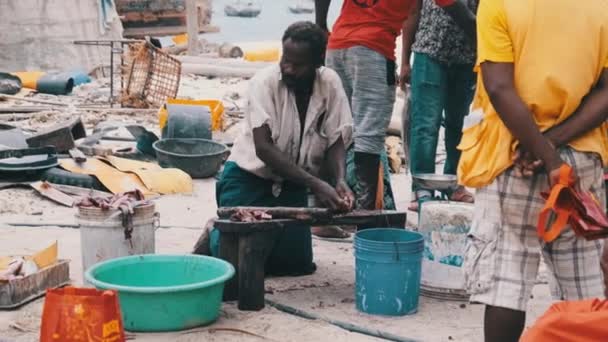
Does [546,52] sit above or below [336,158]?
above

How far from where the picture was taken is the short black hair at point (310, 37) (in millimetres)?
5188

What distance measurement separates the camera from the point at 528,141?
11.7 ft

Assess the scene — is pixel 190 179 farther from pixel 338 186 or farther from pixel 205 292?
pixel 205 292

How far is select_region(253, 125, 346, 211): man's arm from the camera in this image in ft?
17.1

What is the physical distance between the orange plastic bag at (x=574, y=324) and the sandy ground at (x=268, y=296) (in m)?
1.81

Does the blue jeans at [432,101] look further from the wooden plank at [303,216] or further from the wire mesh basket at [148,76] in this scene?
the wire mesh basket at [148,76]

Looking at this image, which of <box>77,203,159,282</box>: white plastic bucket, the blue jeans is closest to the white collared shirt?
<box>77,203,159,282</box>: white plastic bucket

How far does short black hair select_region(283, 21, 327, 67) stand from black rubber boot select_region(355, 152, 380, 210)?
1.31 m

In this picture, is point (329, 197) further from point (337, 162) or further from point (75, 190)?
point (75, 190)

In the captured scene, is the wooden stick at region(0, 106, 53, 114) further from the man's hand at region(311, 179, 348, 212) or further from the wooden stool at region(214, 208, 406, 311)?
the man's hand at region(311, 179, 348, 212)

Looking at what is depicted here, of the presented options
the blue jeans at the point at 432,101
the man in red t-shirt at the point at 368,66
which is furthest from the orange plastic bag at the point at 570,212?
the blue jeans at the point at 432,101

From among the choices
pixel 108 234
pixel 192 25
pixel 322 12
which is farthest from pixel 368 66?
pixel 192 25

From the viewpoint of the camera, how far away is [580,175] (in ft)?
12.0

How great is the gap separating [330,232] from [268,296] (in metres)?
1.40
